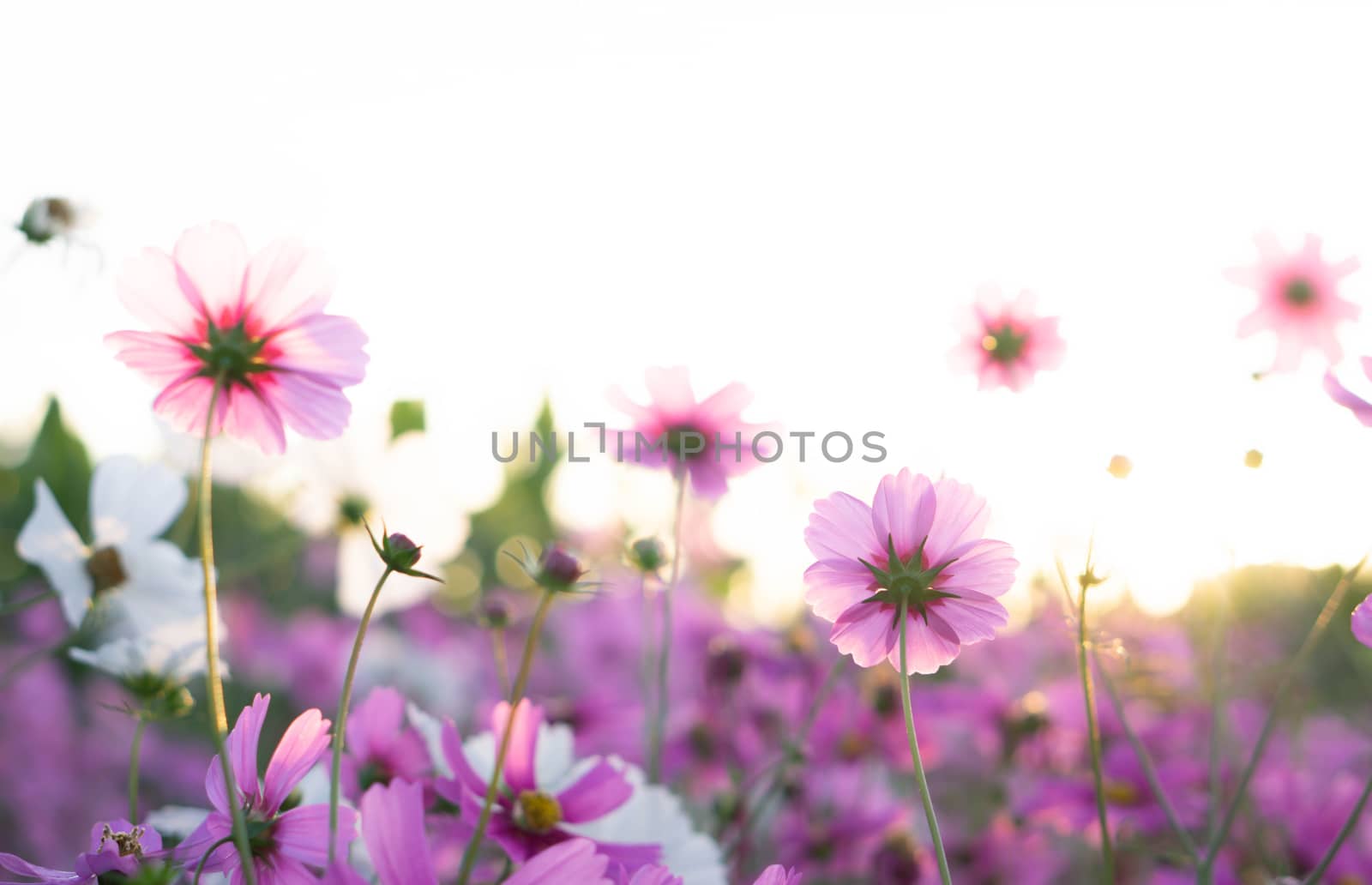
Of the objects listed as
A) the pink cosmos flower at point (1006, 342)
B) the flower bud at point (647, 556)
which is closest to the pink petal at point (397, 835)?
the flower bud at point (647, 556)

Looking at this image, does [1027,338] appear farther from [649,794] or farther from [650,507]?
[650,507]

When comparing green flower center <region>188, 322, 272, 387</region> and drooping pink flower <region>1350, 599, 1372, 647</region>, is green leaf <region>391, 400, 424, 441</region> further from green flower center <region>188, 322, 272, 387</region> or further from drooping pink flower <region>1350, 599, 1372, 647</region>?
drooping pink flower <region>1350, 599, 1372, 647</region>

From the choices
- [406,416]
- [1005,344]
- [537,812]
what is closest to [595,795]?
[537,812]

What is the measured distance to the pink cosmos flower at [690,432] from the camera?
2.59 ft

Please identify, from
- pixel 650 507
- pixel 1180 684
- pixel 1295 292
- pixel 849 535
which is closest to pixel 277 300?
pixel 849 535

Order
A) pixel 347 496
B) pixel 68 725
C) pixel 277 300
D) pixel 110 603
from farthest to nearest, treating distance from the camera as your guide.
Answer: pixel 68 725 < pixel 347 496 < pixel 110 603 < pixel 277 300

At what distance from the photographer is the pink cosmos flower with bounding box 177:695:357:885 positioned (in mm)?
404

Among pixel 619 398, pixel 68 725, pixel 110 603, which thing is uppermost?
pixel 619 398

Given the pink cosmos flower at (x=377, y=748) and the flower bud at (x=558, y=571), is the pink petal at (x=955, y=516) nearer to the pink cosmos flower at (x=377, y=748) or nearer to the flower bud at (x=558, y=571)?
the flower bud at (x=558, y=571)

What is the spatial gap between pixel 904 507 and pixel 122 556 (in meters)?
0.51

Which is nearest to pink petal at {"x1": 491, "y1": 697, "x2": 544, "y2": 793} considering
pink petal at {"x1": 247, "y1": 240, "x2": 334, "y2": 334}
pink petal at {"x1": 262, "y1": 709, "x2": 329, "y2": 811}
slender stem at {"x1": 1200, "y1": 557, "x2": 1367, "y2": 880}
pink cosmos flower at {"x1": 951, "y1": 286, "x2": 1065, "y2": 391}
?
pink petal at {"x1": 262, "y1": 709, "x2": 329, "y2": 811}

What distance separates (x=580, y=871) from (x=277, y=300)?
0.94ft

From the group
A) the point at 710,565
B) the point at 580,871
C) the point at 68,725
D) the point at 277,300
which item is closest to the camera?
the point at 580,871

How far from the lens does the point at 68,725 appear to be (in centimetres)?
153
